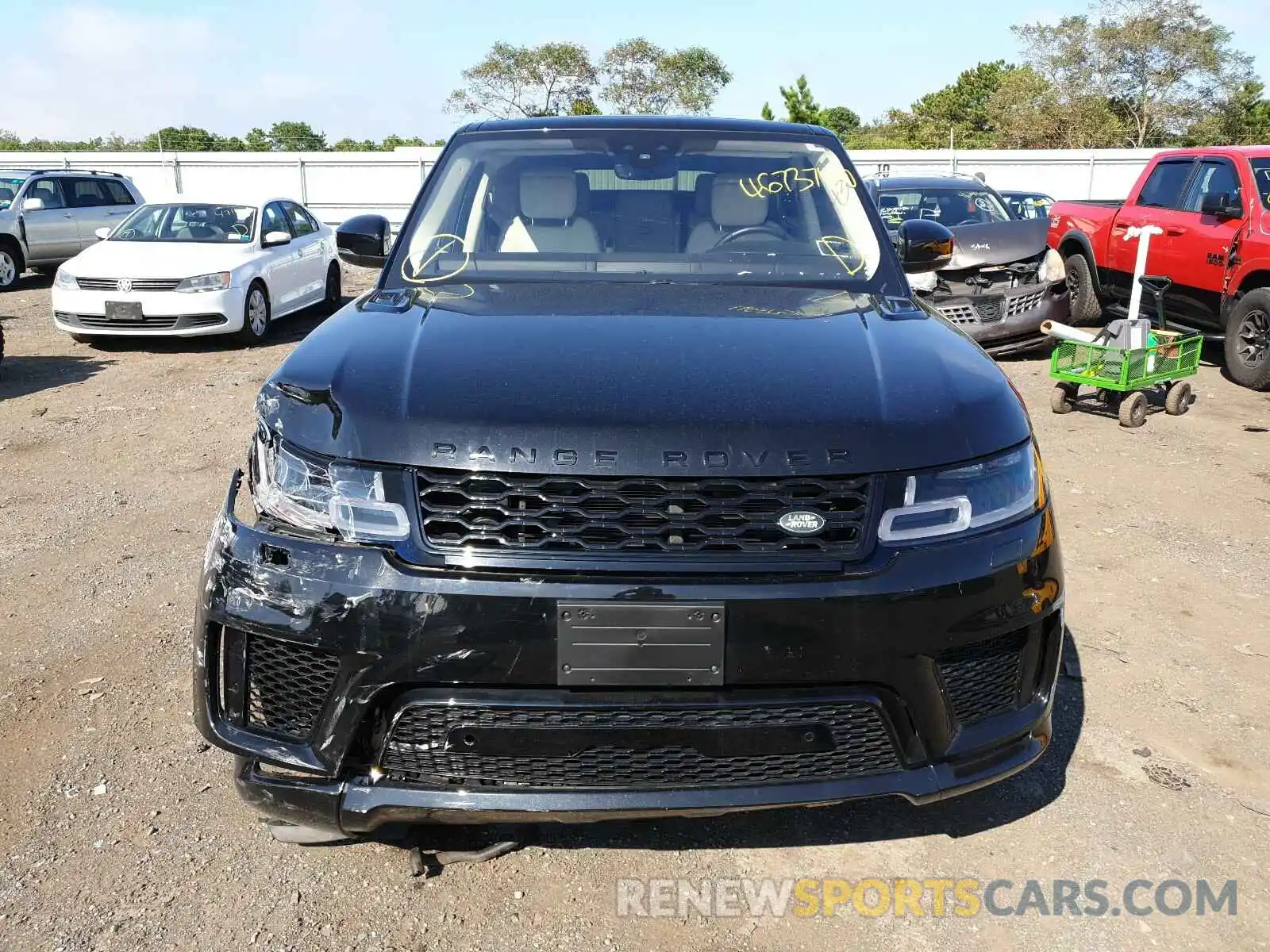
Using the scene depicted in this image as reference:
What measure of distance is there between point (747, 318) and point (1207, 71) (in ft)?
164

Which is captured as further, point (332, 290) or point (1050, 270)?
point (332, 290)

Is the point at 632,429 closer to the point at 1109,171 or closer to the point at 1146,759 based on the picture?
the point at 1146,759

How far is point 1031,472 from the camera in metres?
2.31

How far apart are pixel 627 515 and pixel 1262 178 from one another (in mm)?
8726

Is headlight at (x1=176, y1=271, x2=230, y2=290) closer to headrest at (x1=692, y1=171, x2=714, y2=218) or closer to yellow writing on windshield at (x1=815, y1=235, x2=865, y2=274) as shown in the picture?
headrest at (x1=692, y1=171, x2=714, y2=218)

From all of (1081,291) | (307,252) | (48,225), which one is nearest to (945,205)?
(1081,291)

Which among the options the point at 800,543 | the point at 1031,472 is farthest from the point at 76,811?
the point at 1031,472

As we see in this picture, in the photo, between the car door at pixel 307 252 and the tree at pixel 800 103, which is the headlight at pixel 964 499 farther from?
the tree at pixel 800 103

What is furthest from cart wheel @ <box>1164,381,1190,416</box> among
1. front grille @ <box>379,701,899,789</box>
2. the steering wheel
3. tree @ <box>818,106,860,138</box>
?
tree @ <box>818,106,860,138</box>

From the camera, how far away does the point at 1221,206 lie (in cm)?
857

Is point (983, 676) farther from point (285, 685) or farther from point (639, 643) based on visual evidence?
point (285, 685)

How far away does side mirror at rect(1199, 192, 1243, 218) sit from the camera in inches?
335

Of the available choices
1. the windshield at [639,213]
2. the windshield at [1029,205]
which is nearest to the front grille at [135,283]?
the windshield at [639,213]

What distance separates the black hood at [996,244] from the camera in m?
9.24
